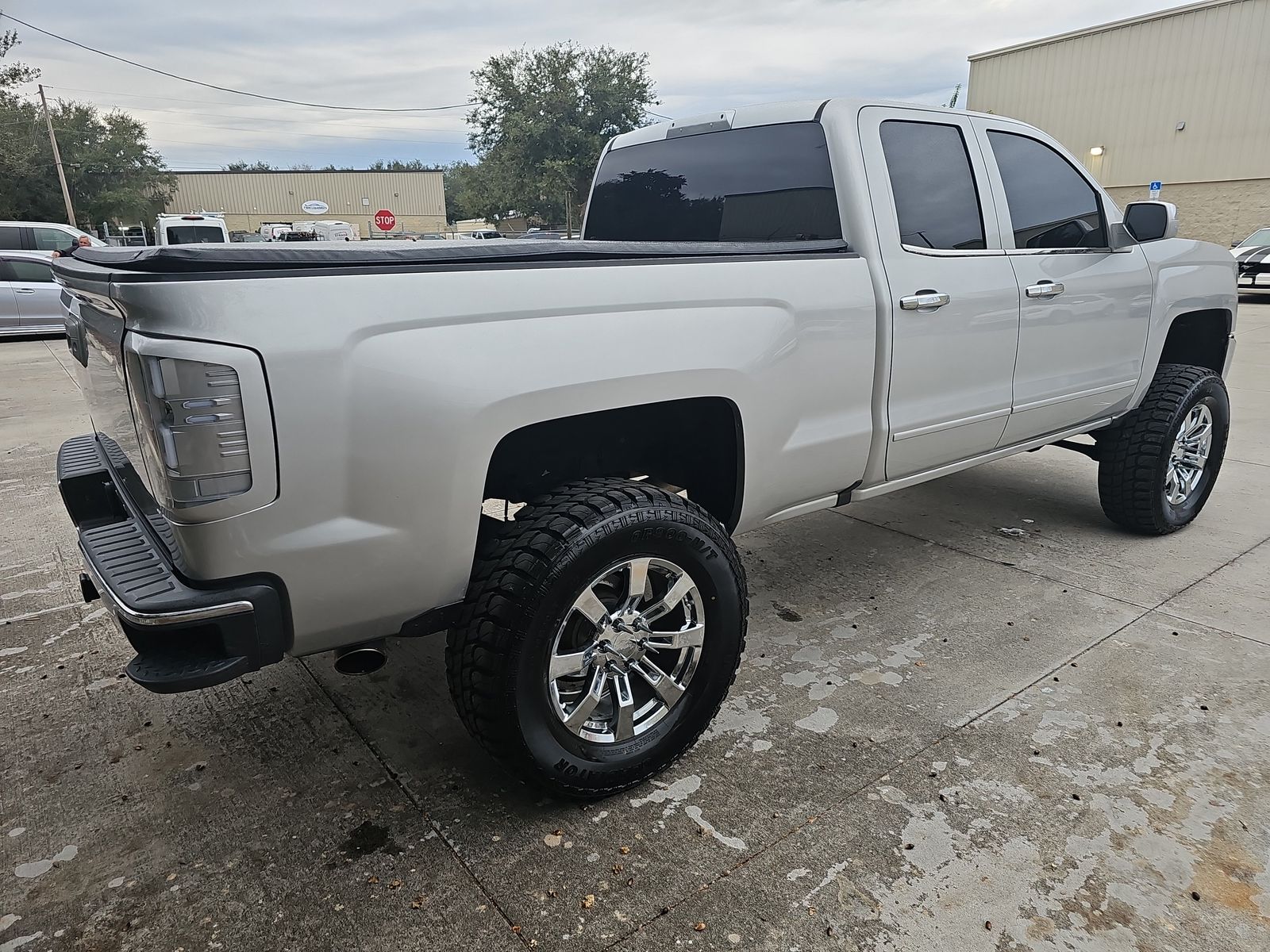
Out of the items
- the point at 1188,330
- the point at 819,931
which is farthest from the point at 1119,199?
the point at 819,931

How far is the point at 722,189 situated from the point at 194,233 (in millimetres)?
20881

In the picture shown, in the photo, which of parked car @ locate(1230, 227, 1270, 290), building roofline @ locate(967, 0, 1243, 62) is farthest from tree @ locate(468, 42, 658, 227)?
parked car @ locate(1230, 227, 1270, 290)

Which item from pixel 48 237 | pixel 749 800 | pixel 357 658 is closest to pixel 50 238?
pixel 48 237

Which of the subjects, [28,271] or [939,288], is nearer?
[939,288]

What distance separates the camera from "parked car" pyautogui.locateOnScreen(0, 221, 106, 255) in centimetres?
1402

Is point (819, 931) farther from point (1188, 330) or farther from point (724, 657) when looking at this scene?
point (1188, 330)

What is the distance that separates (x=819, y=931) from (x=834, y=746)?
0.76m

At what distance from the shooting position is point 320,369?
69.9 inches

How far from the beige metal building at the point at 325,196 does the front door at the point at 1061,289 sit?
191 feet

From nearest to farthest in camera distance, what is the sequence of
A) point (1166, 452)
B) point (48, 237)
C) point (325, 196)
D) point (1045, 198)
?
point (1045, 198) < point (1166, 452) < point (48, 237) < point (325, 196)

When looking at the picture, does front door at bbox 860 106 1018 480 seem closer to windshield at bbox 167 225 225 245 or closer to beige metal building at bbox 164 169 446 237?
windshield at bbox 167 225 225 245

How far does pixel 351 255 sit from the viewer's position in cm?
184

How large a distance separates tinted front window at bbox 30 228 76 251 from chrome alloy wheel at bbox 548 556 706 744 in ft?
52.4

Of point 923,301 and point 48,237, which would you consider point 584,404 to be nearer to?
point 923,301
